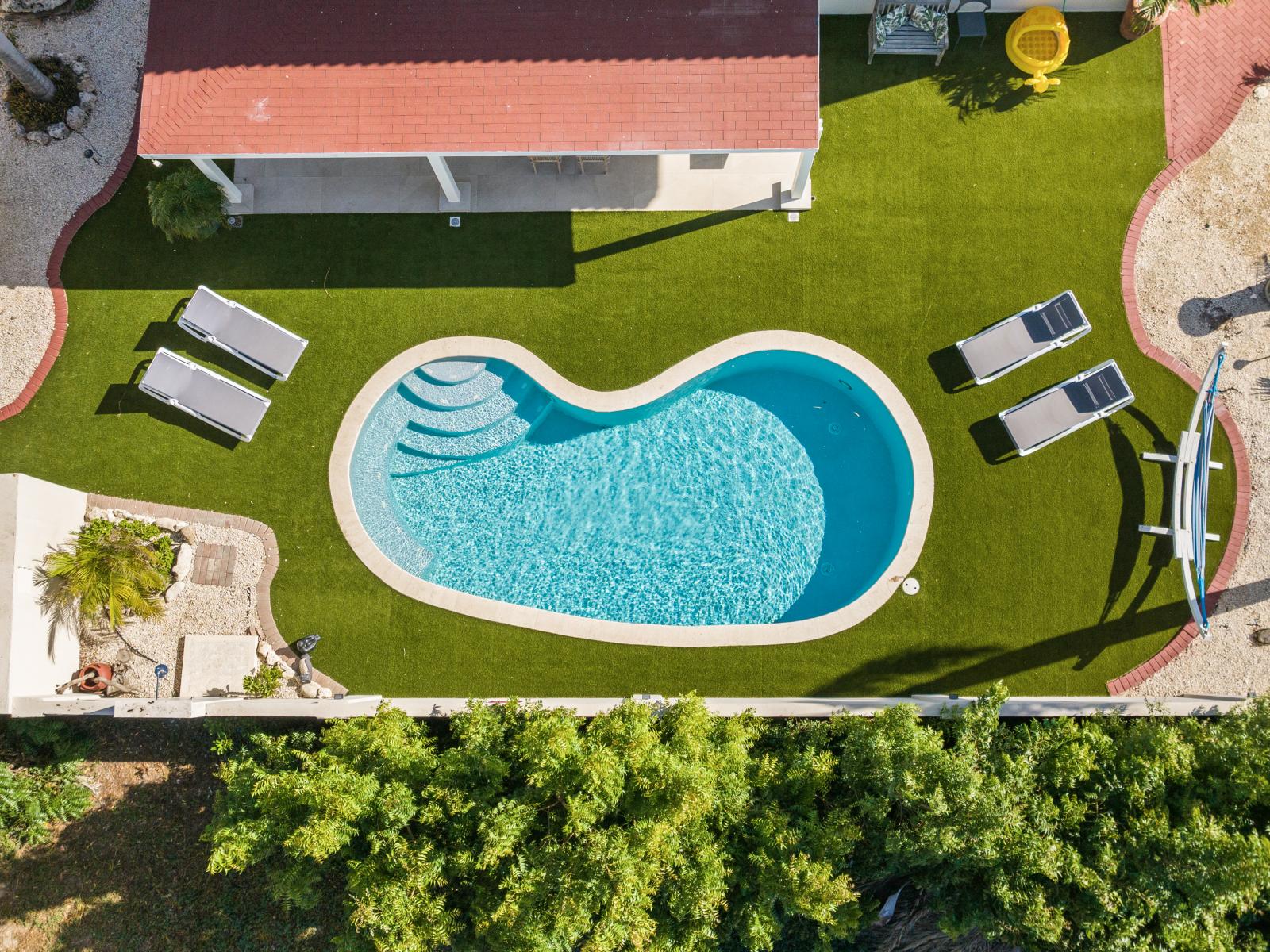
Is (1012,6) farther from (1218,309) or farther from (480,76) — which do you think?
(480,76)

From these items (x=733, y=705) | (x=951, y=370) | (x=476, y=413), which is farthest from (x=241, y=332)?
(x=951, y=370)

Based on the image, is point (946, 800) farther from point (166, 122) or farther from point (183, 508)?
point (166, 122)

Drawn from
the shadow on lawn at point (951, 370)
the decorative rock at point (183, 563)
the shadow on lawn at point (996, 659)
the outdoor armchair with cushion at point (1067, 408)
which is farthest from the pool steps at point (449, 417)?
the outdoor armchair with cushion at point (1067, 408)

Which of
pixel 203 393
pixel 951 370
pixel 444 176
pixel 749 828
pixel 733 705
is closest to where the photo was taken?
pixel 749 828

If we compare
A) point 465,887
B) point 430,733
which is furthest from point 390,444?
point 465,887

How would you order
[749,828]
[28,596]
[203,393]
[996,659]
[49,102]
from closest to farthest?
[749,828]
[28,596]
[996,659]
[203,393]
[49,102]

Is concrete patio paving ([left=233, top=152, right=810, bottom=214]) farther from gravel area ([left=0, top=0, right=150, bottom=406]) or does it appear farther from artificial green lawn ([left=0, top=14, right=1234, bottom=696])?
gravel area ([left=0, top=0, right=150, bottom=406])

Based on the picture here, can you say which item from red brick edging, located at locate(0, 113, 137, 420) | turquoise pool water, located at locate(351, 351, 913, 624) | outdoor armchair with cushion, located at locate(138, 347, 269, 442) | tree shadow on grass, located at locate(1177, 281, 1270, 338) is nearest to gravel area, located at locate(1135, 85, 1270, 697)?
tree shadow on grass, located at locate(1177, 281, 1270, 338)
